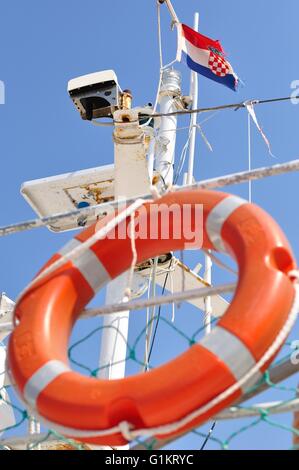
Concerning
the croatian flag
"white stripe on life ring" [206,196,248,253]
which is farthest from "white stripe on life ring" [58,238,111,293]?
the croatian flag

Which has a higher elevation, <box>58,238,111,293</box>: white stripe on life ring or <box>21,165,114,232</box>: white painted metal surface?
<box>58,238,111,293</box>: white stripe on life ring

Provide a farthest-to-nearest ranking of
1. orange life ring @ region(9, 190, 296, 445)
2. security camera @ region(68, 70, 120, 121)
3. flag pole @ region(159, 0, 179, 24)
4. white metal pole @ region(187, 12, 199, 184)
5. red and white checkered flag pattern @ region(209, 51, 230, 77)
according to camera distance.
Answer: red and white checkered flag pattern @ region(209, 51, 230, 77) → flag pole @ region(159, 0, 179, 24) → white metal pole @ region(187, 12, 199, 184) → security camera @ region(68, 70, 120, 121) → orange life ring @ region(9, 190, 296, 445)

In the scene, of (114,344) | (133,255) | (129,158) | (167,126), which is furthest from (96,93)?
(133,255)

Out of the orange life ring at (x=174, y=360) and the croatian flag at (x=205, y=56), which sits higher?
the croatian flag at (x=205, y=56)

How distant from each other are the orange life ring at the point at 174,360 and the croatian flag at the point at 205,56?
4.04m

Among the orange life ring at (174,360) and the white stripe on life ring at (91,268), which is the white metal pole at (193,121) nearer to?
the white stripe on life ring at (91,268)

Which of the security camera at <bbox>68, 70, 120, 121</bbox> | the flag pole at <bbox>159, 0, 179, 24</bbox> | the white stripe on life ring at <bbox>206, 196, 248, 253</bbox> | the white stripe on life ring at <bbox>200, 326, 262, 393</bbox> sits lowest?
the white stripe on life ring at <bbox>200, 326, 262, 393</bbox>

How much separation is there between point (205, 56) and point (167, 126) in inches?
58.3

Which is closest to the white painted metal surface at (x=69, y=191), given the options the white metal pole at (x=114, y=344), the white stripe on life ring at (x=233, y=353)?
the white metal pole at (x=114, y=344)

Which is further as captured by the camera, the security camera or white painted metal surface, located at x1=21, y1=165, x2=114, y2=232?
white painted metal surface, located at x1=21, y1=165, x2=114, y2=232

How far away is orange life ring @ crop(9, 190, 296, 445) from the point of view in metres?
1.71

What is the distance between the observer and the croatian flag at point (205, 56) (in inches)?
234

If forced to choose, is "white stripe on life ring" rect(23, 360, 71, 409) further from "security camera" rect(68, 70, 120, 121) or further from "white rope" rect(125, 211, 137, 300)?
"security camera" rect(68, 70, 120, 121)

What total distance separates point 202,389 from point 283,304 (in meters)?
0.33
